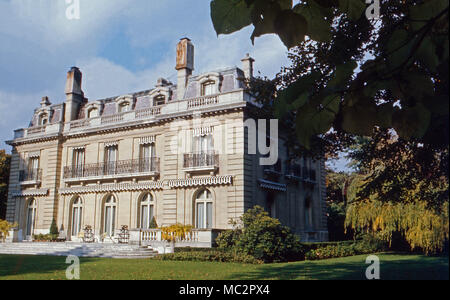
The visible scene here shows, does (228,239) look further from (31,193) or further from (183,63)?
(31,193)

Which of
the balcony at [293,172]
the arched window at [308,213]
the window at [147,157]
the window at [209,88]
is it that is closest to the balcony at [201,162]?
the window at [147,157]

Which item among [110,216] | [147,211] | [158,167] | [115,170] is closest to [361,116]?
[158,167]

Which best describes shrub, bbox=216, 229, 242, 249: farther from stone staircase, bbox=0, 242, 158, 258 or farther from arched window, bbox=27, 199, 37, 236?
arched window, bbox=27, 199, 37, 236

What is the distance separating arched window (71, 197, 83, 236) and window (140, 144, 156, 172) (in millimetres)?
6362

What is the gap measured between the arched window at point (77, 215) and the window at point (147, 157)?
6.36m

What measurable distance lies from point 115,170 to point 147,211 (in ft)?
12.9

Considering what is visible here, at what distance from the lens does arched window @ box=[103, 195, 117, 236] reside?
2769 centimetres

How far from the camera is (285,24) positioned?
1.32 meters

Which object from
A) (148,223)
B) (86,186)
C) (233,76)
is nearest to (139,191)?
(148,223)

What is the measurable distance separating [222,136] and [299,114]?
72.9 feet

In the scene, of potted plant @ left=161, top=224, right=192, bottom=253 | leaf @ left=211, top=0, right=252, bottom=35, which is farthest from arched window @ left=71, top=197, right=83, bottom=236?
leaf @ left=211, top=0, right=252, bottom=35

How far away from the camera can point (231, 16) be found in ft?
4.83

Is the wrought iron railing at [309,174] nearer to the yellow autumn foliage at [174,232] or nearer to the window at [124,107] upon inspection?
the yellow autumn foliage at [174,232]
